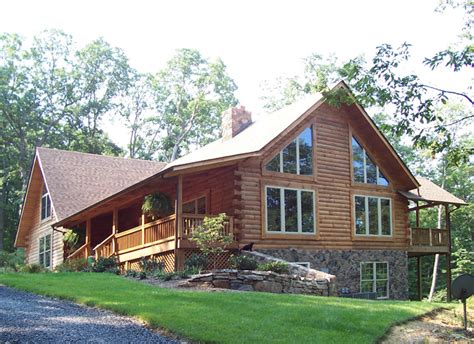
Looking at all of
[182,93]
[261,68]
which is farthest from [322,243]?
[182,93]

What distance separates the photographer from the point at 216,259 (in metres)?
16.8

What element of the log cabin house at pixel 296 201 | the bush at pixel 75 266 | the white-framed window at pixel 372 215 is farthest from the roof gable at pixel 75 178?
the white-framed window at pixel 372 215

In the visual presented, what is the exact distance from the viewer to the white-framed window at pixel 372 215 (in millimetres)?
21094

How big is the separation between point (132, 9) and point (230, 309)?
21.5ft

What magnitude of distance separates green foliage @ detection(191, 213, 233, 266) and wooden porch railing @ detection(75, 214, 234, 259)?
0.52 m

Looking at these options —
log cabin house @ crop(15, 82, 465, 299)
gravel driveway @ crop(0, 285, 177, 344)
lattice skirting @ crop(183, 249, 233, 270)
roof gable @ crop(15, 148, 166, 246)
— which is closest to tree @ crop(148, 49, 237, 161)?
roof gable @ crop(15, 148, 166, 246)

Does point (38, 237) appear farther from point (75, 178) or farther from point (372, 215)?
point (372, 215)

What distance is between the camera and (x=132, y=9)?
465 inches

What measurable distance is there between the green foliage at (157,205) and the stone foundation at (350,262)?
354cm

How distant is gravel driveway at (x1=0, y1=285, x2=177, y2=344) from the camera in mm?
7477

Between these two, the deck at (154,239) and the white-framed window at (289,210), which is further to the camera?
the white-framed window at (289,210)

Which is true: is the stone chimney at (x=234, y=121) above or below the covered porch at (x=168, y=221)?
above

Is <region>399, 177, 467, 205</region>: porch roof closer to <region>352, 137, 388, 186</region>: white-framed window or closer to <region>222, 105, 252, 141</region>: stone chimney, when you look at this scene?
<region>352, 137, 388, 186</region>: white-framed window

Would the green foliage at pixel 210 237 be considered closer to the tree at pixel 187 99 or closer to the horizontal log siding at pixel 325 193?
the horizontal log siding at pixel 325 193
